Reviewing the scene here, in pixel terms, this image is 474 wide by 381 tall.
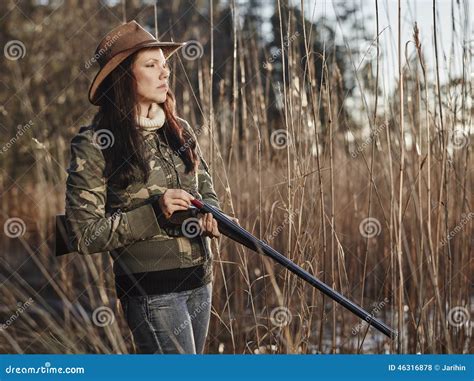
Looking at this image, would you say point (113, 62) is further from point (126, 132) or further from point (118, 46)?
point (126, 132)

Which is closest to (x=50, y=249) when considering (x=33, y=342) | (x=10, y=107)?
(x=10, y=107)

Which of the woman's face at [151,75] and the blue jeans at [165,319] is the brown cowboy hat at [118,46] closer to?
the woman's face at [151,75]

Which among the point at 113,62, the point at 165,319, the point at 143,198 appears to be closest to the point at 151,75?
the point at 113,62

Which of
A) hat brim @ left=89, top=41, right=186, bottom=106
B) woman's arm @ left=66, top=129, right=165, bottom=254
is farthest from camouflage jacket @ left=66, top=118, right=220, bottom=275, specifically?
hat brim @ left=89, top=41, right=186, bottom=106

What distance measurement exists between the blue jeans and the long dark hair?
292 millimetres

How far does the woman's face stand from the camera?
5.72 ft

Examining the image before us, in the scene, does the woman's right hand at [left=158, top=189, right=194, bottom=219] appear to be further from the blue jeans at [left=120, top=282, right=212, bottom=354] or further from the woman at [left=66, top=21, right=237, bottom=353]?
the blue jeans at [left=120, top=282, right=212, bottom=354]

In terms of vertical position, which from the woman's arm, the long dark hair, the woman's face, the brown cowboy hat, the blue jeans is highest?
the brown cowboy hat

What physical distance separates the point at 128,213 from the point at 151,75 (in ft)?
1.22

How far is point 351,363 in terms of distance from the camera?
1.85m

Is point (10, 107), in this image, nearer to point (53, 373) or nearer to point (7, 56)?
point (7, 56)

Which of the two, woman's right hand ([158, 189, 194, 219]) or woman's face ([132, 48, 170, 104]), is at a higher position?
woman's face ([132, 48, 170, 104])

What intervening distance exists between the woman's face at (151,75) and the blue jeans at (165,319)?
19.5 inches

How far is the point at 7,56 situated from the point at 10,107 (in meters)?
0.42
